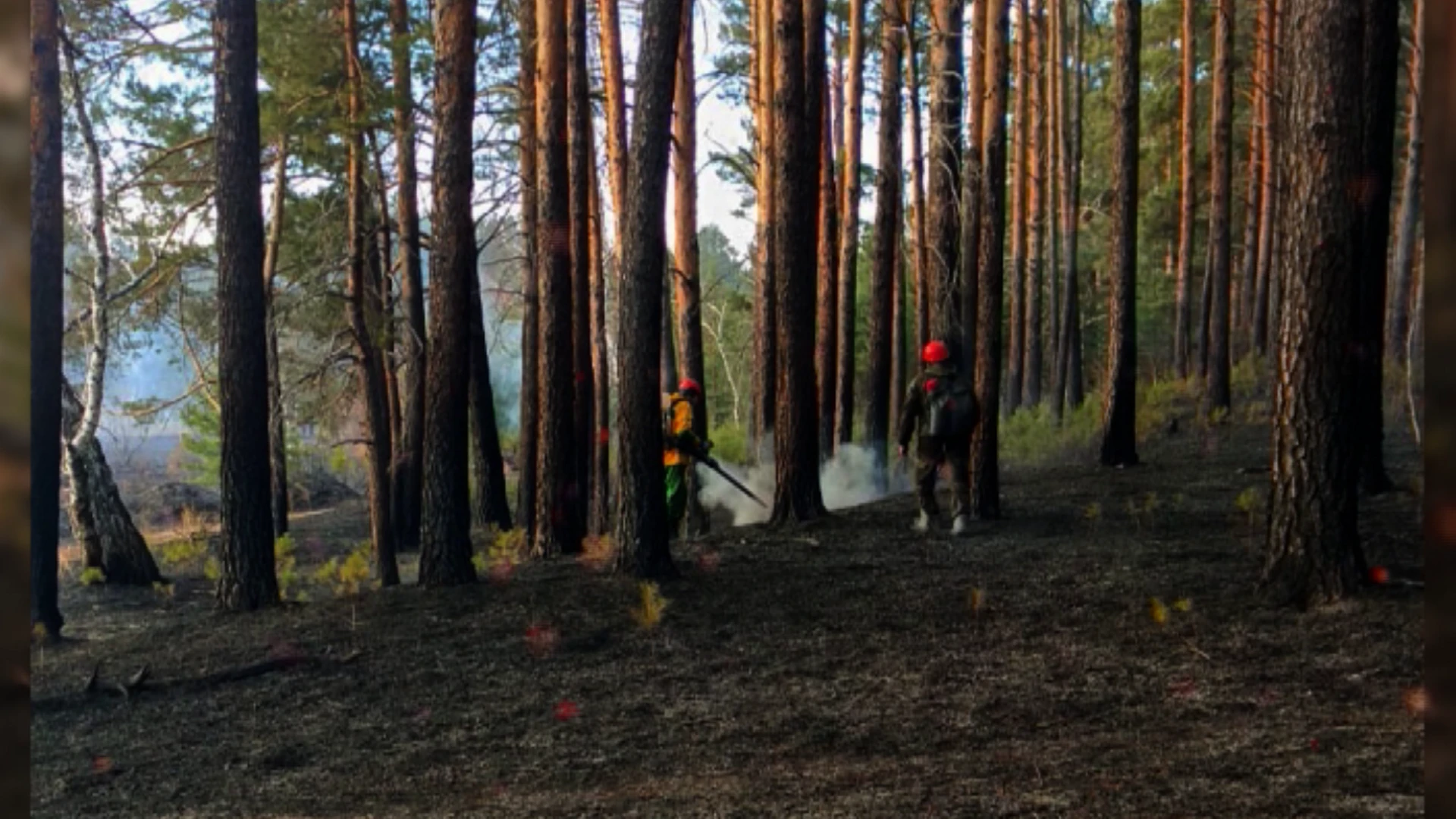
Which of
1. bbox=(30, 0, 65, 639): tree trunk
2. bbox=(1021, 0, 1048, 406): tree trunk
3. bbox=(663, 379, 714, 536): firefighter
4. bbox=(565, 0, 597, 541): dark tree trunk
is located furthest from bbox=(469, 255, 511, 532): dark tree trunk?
bbox=(1021, 0, 1048, 406): tree trunk

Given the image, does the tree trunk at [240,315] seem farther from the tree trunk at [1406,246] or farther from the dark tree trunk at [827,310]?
the tree trunk at [1406,246]

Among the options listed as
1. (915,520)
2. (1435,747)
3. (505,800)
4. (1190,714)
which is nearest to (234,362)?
(505,800)

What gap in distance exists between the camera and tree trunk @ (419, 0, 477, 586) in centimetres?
1008

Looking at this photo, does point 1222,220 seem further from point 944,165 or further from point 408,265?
point 408,265

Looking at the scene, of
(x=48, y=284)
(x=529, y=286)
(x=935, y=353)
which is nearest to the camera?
(x=48, y=284)

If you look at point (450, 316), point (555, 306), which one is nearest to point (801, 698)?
point (450, 316)

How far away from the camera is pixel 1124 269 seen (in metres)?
15.8

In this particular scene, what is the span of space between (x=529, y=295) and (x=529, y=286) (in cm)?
102

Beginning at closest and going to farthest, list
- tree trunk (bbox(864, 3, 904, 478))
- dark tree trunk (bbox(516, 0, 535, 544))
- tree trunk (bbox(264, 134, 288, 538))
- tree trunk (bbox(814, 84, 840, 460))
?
tree trunk (bbox(264, 134, 288, 538)) → tree trunk (bbox(864, 3, 904, 478)) → dark tree trunk (bbox(516, 0, 535, 544)) → tree trunk (bbox(814, 84, 840, 460))

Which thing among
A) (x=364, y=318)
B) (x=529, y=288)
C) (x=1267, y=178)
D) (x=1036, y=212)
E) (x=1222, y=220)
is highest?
(x=1267, y=178)

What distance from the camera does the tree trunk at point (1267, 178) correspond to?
22109 millimetres

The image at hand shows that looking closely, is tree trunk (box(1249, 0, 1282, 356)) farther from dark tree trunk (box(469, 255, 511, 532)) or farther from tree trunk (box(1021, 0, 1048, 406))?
dark tree trunk (box(469, 255, 511, 532))

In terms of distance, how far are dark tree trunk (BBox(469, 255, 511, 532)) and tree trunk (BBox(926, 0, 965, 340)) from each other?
7.56 m

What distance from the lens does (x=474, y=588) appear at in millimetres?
10047
